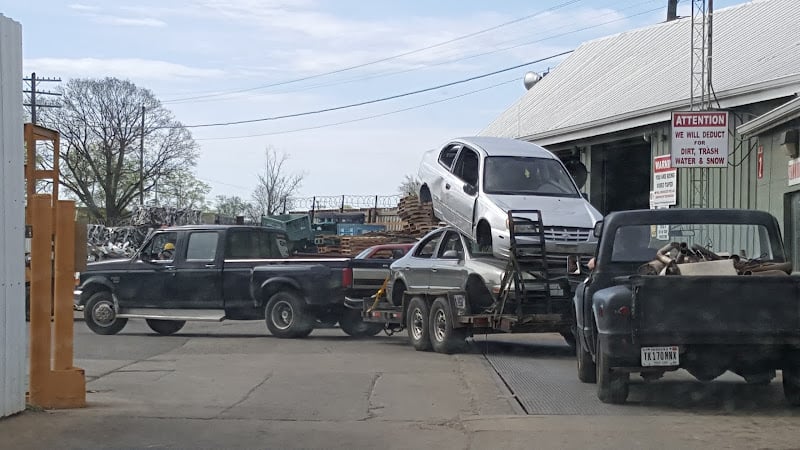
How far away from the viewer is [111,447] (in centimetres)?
739

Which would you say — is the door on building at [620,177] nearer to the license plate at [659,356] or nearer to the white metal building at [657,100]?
the white metal building at [657,100]

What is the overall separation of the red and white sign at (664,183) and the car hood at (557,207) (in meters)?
5.35

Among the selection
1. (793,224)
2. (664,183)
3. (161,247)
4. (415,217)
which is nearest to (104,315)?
(161,247)

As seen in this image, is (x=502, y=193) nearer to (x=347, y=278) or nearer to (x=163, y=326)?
(x=347, y=278)

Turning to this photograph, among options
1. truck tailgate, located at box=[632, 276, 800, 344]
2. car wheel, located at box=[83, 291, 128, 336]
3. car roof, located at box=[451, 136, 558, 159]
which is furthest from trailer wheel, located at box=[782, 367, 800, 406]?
car wheel, located at box=[83, 291, 128, 336]

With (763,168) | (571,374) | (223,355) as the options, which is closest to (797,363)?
(571,374)

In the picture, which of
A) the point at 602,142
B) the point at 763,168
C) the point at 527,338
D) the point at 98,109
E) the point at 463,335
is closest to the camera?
the point at 463,335

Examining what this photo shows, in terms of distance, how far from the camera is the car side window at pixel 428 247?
15516 millimetres

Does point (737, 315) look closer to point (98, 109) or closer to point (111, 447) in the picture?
point (111, 447)

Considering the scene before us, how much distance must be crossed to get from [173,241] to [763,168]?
1161 cm

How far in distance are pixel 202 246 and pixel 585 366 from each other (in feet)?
30.3

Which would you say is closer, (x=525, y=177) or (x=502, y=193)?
(x=502, y=193)

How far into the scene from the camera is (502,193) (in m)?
15.5

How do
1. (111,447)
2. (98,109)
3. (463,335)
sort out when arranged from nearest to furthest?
1. (111,447)
2. (463,335)
3. (98,109)
